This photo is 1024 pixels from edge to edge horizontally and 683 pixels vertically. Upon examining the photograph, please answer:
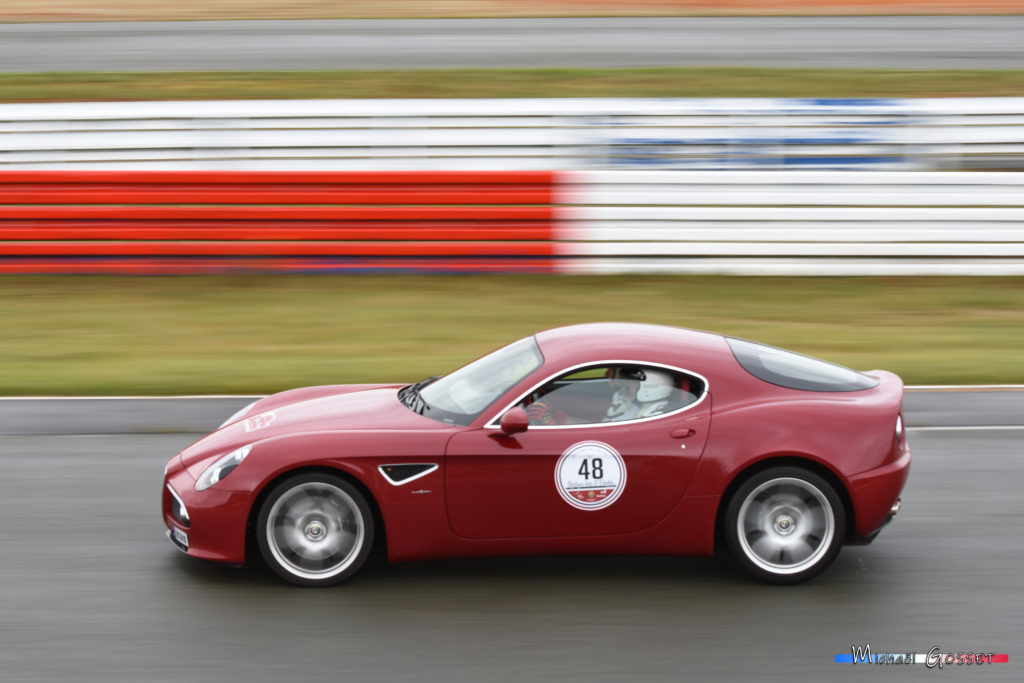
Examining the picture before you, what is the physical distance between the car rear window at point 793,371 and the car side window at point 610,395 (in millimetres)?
404

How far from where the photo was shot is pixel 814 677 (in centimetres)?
483

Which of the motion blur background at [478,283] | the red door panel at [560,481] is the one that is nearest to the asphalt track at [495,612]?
the motion blur background at [478,283]

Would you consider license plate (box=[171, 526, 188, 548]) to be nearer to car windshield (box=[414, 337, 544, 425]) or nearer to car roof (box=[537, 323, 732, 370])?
Result: car windshield (box=[414, 337, 544, 425])

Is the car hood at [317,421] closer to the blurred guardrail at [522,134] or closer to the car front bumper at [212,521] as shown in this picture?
the car front bumper at [212,521]

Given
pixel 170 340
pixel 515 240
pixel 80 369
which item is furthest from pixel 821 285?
pixel 80 369

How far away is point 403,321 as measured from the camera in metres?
12.0

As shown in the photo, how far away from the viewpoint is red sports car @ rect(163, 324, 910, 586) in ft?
18.3

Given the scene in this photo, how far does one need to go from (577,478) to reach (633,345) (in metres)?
0.78

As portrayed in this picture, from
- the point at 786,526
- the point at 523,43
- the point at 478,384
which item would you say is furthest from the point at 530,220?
the point at 523,43

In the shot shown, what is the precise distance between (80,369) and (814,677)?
7642 millimetres

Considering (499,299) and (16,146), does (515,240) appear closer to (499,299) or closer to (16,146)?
(499,299)

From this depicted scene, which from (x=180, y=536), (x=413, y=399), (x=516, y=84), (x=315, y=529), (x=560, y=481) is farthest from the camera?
(x=516, y=84)

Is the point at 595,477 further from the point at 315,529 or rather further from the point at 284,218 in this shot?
the point at 284,218

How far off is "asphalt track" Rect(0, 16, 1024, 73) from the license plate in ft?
51.0
